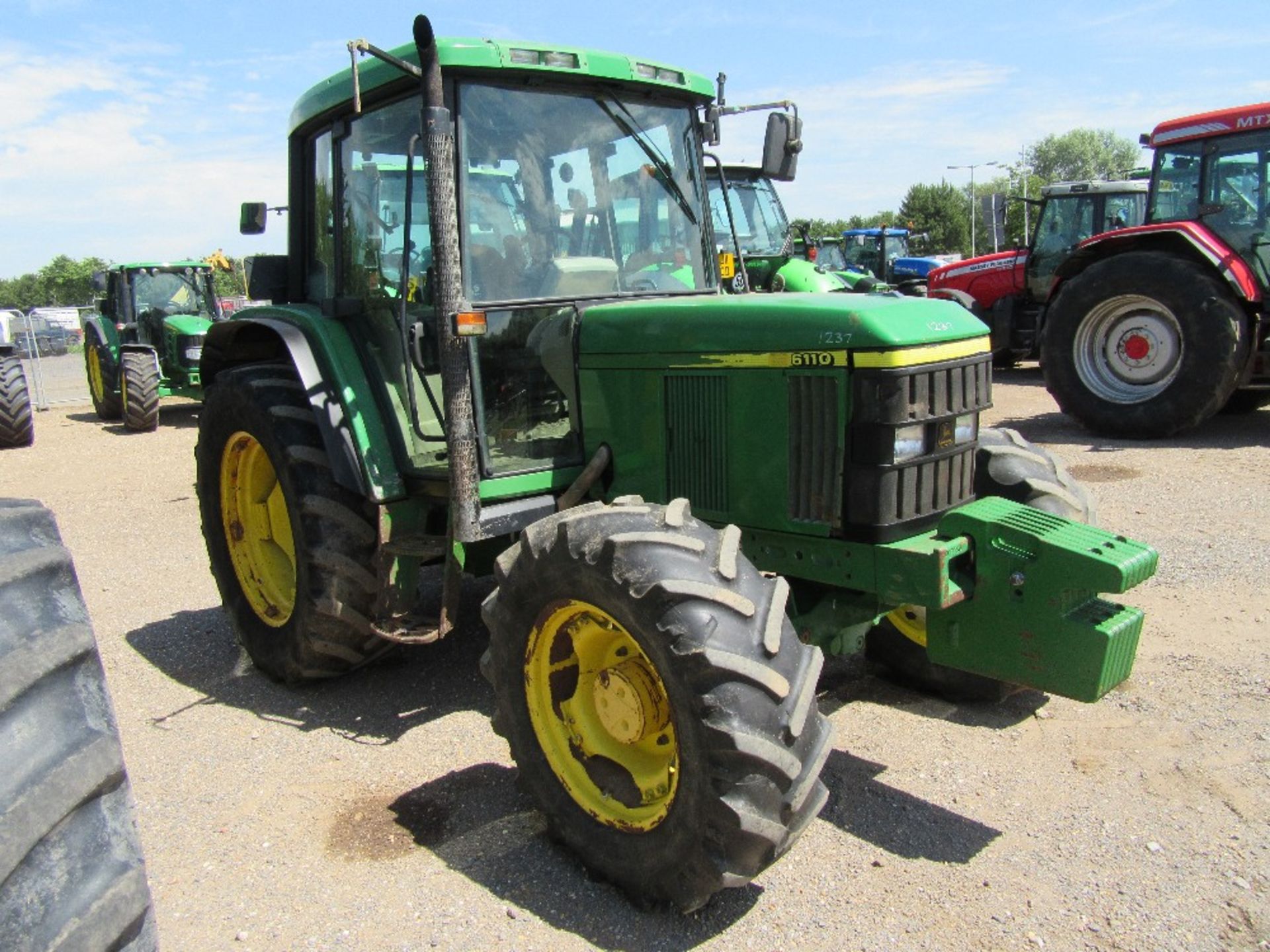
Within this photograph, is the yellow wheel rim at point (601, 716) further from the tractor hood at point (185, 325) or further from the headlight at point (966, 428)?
the tractor hood at point (185, 325)

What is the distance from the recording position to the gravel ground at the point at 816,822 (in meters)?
2.82

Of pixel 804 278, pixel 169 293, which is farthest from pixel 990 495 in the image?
pixel 169 293

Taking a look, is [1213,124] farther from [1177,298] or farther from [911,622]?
[911,622]

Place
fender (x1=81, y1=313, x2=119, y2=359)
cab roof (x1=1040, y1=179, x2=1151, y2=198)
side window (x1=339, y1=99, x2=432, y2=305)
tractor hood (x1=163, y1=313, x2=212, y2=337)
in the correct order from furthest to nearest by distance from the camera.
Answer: fender (x1=81, y1=313, x2=119, y2=359)
tractor hood (x1=163, y1=313, x2=212, y2=337)
cab roof (x1=1040, y1=179, x2=1151, y2=198)
side window (x1=339, y1=99, x2=432, y2=305)

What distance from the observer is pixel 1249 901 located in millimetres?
2801

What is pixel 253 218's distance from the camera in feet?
16.9

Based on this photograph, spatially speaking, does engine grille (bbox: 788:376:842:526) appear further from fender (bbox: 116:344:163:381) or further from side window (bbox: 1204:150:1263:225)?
fender (bbox: 116:344:163:381)

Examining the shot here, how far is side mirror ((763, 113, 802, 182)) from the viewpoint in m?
4.31

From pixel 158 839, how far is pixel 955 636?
2692 millimetres

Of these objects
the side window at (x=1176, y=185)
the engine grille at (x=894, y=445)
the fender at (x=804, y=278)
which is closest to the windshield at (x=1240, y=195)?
the side window at (x=1176, y=185)

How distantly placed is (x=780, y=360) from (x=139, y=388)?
38.4 feet

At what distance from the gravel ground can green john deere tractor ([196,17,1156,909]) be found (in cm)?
26

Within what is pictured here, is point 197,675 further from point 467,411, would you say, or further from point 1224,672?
point 1224,672

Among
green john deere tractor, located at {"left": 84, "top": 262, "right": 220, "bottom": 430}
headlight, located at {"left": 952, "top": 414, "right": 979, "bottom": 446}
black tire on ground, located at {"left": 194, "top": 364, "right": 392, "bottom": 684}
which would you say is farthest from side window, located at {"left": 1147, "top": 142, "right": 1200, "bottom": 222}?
green john deere tractor, located at {"left": 84, "top": 262, "right": 220, "bottom": 430}
